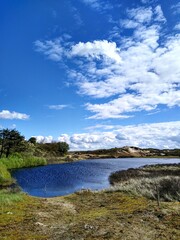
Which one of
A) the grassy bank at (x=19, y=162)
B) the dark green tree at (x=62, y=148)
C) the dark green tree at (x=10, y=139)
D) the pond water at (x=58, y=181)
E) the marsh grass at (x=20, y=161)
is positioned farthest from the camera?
the dark green tree at (x=62, y=148)

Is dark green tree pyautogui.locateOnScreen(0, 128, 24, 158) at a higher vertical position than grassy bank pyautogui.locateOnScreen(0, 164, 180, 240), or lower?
higher

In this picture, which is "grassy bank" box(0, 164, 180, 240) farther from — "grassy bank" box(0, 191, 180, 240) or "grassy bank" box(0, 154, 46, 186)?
"grassy bank" box(0, 154, 46, 186)

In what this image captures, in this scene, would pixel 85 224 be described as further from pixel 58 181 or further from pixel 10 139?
pixel 10 139

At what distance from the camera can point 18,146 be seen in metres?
124

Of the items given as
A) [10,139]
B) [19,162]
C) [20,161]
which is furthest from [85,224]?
[10,139]

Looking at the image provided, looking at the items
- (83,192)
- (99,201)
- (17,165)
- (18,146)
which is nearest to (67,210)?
(99,201)

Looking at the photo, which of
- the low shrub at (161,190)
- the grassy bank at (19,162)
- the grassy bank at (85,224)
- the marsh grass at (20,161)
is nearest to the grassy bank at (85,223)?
the grassy bank at (85,224)

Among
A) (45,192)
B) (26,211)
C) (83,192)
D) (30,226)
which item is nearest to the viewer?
(30,226)

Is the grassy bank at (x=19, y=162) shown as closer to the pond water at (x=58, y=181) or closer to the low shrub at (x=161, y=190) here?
the pond water at (x=58, y=181)

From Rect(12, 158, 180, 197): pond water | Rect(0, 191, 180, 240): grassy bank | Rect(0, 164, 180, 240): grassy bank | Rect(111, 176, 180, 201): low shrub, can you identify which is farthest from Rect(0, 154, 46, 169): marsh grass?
Rect(0, 191, 180, 240): grassy bank

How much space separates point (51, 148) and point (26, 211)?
17065cm

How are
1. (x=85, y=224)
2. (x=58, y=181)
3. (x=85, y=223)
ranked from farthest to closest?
(x=58, y=181) < (x=85, y=223) < (x=85, y=224)

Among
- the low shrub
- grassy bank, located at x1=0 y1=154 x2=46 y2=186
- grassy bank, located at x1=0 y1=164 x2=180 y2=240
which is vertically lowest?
grassy bank, located at x1=0 y1=164 x2=180 y2=240

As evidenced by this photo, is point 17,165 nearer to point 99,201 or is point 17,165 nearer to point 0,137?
point 0,137
